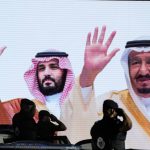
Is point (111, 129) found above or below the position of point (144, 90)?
below

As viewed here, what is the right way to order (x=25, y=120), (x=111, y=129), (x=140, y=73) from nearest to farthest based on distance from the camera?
(x=111, y=129) < (x=25, y=120) < (x=140, y=73)

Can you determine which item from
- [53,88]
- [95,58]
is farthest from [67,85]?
[95,58]

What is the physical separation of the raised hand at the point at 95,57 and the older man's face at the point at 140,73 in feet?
0.74

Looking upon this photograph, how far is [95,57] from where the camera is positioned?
771 cm

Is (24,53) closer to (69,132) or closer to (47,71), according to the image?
(47,71)

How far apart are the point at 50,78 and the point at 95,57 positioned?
1.73ft

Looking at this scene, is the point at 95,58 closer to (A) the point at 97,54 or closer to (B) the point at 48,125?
(A) the point at 97,54

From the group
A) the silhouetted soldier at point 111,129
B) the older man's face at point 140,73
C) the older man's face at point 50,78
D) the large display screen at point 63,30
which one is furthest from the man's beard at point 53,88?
the older man's face at point 140,73

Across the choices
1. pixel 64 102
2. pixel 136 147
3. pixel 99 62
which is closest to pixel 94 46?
pixel 99 62

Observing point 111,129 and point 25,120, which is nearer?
point 111,129

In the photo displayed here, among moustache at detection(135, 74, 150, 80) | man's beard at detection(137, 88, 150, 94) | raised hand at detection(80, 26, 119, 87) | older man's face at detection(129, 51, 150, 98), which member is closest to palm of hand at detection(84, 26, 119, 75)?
raised hand at detection(80, 26, 119, 87)

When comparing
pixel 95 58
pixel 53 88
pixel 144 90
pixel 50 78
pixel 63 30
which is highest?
pixel 63 30

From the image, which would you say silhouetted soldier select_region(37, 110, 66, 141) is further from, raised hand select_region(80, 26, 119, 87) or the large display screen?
raised hand select_region(80, 26, 119, 87)

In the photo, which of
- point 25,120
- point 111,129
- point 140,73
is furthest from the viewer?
point 140,73
